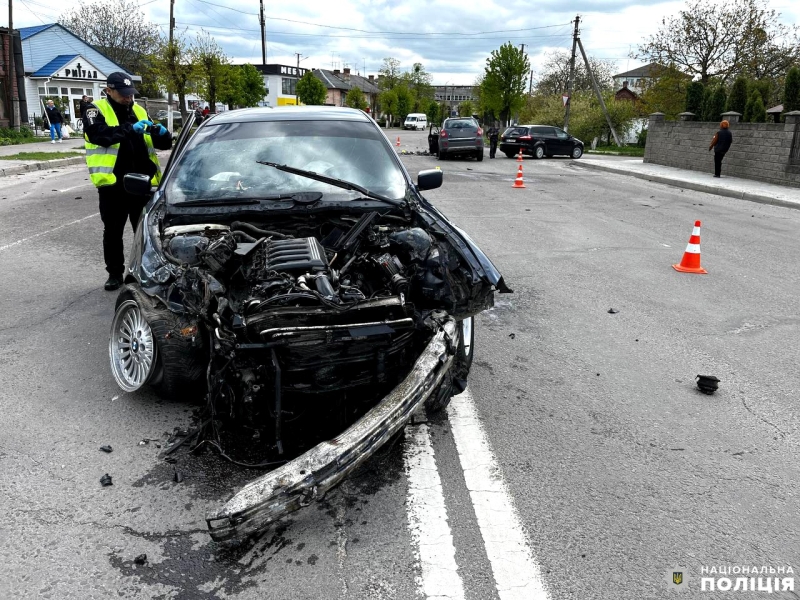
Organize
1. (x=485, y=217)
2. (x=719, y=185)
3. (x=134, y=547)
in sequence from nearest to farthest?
(x=134, y=547) → (x=485, y=217) → (x=719, y=185)

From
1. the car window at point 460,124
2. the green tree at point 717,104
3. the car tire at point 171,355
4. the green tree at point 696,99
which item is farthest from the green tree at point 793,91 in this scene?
the car tire at point 171,355

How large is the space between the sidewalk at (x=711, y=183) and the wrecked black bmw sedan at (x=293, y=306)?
13.6m

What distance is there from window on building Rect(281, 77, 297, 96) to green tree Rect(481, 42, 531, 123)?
192 feet

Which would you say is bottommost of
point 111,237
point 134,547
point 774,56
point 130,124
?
point 134,547

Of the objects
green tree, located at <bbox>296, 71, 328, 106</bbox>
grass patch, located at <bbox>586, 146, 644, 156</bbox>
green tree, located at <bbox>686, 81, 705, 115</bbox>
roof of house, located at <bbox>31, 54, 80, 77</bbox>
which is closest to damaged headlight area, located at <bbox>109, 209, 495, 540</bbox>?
green tree, located at <bbox>686, 81, 705, 115</bbox>

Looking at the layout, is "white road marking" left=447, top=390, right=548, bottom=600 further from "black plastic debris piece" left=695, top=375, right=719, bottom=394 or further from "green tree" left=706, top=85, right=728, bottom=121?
"green tree" left=706, top=85, right=728, bottom=121

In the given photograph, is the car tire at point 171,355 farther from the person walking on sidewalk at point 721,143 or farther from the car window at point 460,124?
the car window at point 460,124

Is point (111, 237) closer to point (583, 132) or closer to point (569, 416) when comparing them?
point (569, 416)

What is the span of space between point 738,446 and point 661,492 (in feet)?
2.64

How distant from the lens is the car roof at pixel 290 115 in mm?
5441

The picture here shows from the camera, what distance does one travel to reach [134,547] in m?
2.69

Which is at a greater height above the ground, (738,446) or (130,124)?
(130,124)

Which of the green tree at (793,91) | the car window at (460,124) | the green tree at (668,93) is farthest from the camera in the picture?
the green tree at (668,93)

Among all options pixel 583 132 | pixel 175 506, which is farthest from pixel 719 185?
pixel 583 132
